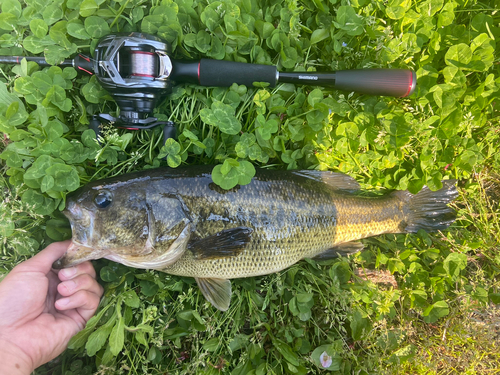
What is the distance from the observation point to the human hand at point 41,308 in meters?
1.96

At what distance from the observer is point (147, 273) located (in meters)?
2.34

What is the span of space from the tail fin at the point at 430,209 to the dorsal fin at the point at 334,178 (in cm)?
48

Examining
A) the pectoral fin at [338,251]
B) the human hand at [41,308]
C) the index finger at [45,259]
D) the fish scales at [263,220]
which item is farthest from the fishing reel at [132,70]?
the pectoral fin at [338,251]

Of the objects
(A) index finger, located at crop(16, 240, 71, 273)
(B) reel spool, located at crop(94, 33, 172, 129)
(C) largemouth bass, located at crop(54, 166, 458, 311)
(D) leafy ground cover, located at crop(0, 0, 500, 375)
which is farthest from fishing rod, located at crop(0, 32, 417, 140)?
(A) index finger, located at crop(16, 240, 71, 273)

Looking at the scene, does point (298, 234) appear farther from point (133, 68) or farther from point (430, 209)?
point (133, 68)

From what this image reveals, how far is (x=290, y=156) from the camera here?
2.50 m

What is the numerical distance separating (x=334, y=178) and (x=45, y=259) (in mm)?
2373

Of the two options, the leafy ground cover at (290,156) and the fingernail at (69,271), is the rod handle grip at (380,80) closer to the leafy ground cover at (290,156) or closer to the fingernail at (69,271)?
the leafy ground cover at (290,156)

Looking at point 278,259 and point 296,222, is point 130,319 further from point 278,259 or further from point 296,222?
point 296,222

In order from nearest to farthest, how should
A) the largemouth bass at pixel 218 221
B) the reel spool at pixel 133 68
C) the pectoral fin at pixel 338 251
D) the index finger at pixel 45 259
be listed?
the reel spool at pixel 133 68
the largemouth bass at pixel 218 221
the index finger at pixel 45 259
the pectoral fin at pixel 338 251

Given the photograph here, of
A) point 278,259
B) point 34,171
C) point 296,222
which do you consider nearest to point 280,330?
point 278,259

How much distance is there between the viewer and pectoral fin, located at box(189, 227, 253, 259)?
2.10m

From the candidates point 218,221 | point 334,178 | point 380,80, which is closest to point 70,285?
point 218,221

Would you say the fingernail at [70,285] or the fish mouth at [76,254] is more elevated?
the fish mouth at [76,254]
